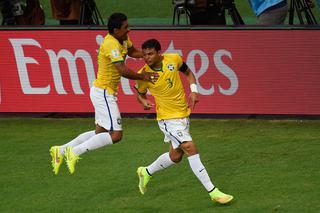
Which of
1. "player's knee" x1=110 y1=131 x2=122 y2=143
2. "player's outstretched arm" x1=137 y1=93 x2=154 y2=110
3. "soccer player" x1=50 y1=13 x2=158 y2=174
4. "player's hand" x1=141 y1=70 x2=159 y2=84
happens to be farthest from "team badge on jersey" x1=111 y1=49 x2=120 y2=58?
"player's knee" x1=110 y1=131 x2=122 y2=143

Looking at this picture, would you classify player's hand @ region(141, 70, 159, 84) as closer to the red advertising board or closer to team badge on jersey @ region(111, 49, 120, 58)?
team badge on jersey @ region(111, 49, 120, 58)

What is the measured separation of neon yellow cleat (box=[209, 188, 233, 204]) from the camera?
10062 millimetres

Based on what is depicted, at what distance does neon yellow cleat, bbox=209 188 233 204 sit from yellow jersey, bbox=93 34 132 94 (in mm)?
2291

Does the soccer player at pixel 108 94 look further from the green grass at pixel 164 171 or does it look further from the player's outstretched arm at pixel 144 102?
the player's outstretched arm at pixel 144 102

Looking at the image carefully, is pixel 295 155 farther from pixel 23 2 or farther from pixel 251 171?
pixel 23 2

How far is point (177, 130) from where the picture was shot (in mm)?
10344

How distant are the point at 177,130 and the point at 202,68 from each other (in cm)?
482

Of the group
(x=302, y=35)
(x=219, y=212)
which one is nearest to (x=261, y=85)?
(x=302, y=35)

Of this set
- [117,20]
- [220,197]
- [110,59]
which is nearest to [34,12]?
[110,59]

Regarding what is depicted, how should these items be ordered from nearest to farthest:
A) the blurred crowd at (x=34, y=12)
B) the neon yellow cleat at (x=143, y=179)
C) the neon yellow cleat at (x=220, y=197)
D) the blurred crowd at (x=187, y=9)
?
the neon yellow cleat at (x=220, y=197) → the neon yellow cleat at (x=143, y=179) → the blurred crowd at (x=187, y=9) → the blurred crowd at (x=34, y=12)

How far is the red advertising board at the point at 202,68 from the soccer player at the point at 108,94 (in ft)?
10.7

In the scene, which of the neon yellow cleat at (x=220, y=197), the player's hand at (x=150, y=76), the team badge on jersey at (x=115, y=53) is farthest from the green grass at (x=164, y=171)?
the team badge on jersey at (x=115, y=53)

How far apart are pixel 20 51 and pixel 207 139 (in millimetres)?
3858

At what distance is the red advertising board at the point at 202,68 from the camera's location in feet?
48.3
